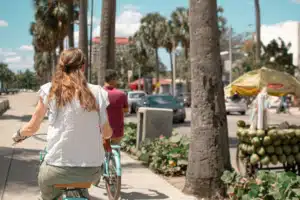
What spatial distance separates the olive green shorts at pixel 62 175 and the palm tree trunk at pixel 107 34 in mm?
9588

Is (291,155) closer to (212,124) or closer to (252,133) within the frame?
(252,133)

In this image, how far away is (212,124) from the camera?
621 centimetres

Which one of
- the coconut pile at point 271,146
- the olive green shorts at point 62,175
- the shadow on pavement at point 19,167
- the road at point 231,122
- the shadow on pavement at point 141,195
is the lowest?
the road at point 231,122

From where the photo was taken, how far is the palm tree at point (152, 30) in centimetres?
5564

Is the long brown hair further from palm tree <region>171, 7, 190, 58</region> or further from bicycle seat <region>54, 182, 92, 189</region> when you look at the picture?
palm tree <region>171, 7, 190, 58</region>

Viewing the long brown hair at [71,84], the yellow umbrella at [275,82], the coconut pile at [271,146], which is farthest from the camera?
the yellow umbrella at [275,82]

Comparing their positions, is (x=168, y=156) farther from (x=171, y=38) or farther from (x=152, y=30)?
(x=152, y=30)

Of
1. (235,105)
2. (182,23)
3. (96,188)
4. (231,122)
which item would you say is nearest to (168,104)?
(231,122)

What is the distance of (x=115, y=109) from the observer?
6215mm

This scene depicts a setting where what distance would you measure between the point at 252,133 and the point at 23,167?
4.29 m

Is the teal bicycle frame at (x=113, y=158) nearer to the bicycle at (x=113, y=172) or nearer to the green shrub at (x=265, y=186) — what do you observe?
the bicycle at (x=113, y=172)

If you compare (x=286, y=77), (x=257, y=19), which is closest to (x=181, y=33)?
(x=257, y=19)

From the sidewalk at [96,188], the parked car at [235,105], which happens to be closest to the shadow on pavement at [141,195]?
the sidewalk at [96,188]

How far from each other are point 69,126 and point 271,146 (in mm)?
4366
